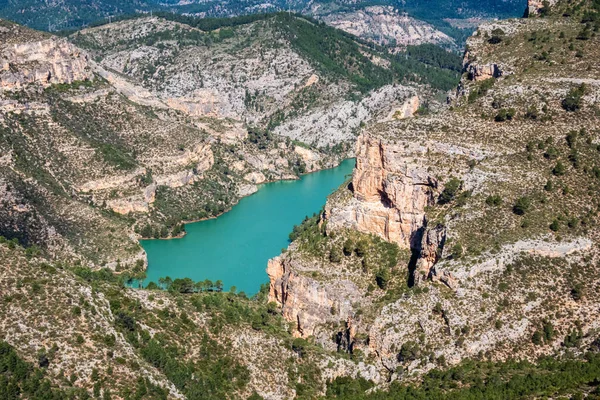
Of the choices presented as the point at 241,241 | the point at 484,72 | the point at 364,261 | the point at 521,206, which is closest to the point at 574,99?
the point at 484,72

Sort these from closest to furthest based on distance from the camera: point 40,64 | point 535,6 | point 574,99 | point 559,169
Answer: point 559,169
point 574,99
point 535,6
point 40,64

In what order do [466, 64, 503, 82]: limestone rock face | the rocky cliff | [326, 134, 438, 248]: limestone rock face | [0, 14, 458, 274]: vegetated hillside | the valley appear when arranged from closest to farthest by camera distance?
the valley < [326, 134, 438, 248]: limestone rock face < [466, 64, 503, 82]: limestone rock face < [0, 14, 458, 274]: vegetated hillside < the rocky cliff

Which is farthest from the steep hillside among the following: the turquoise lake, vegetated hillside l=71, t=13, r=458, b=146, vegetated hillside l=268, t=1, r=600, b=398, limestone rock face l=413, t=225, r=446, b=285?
limestone rock face l=413, t=225, r=446, b=285

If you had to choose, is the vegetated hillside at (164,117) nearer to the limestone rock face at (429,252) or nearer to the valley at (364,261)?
the valley at (364,261)

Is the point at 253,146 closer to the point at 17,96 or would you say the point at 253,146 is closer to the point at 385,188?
the point at 17,96

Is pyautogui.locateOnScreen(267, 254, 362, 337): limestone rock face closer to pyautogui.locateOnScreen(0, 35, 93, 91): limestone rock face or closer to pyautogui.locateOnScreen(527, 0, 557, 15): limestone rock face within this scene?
pyautogui.locateOnScreen(527, 0, 557, 15): limestone rock face

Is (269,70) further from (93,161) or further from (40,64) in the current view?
(93,161)

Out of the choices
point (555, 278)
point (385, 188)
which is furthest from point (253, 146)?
point (555, 278)
